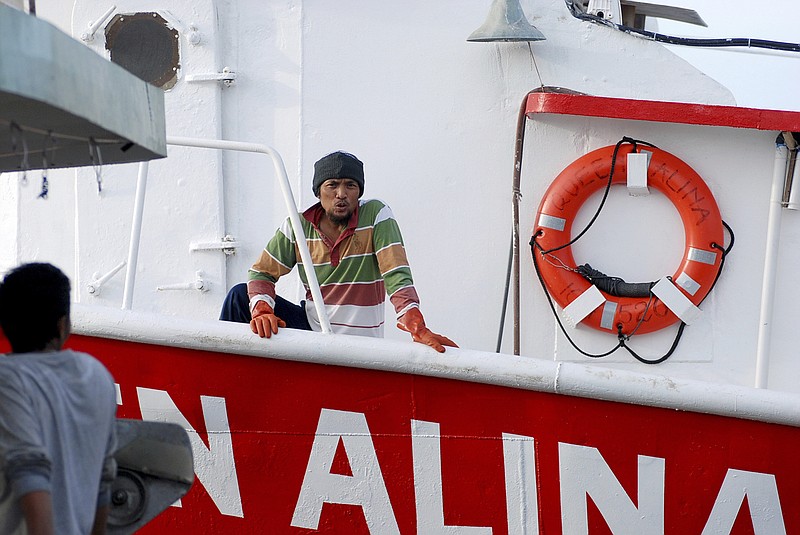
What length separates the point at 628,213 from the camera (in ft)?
13.9

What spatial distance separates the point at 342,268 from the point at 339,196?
0.26 meters

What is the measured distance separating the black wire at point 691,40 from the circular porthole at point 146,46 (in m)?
1.75

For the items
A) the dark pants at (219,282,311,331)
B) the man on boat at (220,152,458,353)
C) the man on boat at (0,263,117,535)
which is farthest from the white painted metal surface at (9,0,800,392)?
the man on boat at (0,263,117,535)

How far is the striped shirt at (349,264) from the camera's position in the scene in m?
3.39

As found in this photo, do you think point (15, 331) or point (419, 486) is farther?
point (419, 486)

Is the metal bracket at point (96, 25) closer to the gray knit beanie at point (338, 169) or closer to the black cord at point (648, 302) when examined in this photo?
the gray knit beanie at point (338, 169)

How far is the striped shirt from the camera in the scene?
3.39 metres

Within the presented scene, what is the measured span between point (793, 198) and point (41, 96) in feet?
11.1

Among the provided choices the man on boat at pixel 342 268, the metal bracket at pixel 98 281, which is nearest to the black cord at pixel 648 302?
the man on boat at pixel 342 268

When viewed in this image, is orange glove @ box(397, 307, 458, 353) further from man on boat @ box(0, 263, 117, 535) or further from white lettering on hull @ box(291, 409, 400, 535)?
man on boat @ box(0, 263, 117, 535)

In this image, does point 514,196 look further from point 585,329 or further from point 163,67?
point 163,67

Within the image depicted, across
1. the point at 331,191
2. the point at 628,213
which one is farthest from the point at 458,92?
the point at 331,191

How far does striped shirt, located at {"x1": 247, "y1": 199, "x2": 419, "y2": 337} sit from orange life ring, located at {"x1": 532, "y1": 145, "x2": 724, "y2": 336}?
3.09 feet

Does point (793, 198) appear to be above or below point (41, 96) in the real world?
below
